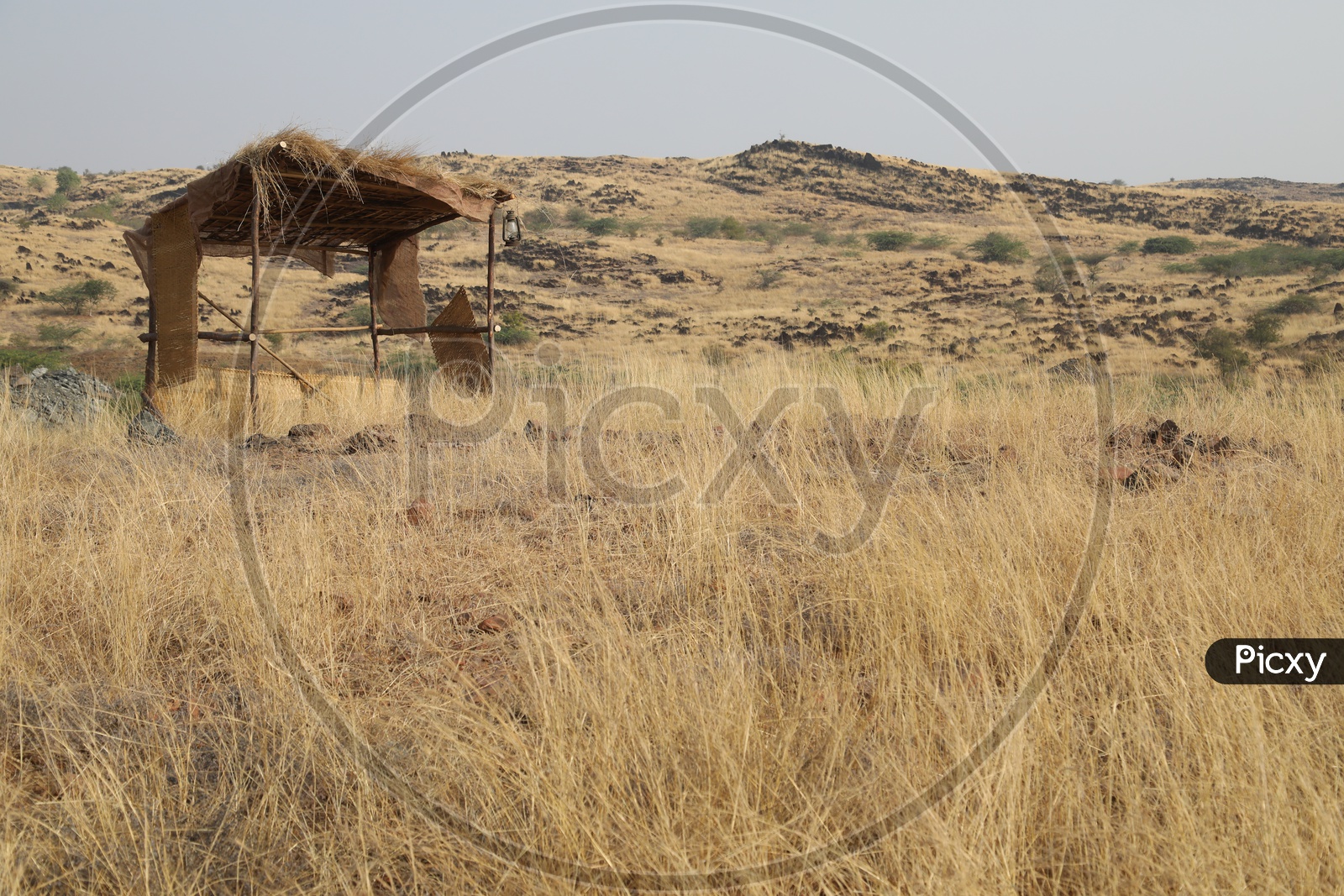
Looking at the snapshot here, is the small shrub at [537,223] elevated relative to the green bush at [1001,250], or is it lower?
elevated

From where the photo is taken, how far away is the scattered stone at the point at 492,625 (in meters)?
3.09

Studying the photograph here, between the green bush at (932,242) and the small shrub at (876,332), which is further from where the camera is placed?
the green bush at (932,242)

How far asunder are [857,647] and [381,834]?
5.30 ft

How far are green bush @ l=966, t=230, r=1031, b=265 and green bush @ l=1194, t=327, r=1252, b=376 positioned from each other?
17.9 m

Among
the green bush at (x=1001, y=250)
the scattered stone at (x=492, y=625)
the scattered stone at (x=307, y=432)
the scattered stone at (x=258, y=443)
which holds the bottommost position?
the scattered stone at (x=492, y=625)

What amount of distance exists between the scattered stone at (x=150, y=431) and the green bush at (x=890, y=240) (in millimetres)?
36520

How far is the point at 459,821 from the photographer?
190 cm

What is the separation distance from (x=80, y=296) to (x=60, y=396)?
61.9 feet

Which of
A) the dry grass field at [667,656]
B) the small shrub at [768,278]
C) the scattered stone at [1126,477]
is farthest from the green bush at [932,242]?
the scattered stone at [1126,477]

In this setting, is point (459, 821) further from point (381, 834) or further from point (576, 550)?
point (576, 550)

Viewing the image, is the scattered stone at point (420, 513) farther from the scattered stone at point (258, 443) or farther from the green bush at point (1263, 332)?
the green bush at point (1263, 332)

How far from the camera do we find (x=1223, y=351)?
16391 millimetres

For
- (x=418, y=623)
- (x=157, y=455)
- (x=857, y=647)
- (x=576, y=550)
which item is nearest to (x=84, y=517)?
(x=157, y=455)

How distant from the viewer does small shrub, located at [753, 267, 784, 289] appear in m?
33.2
